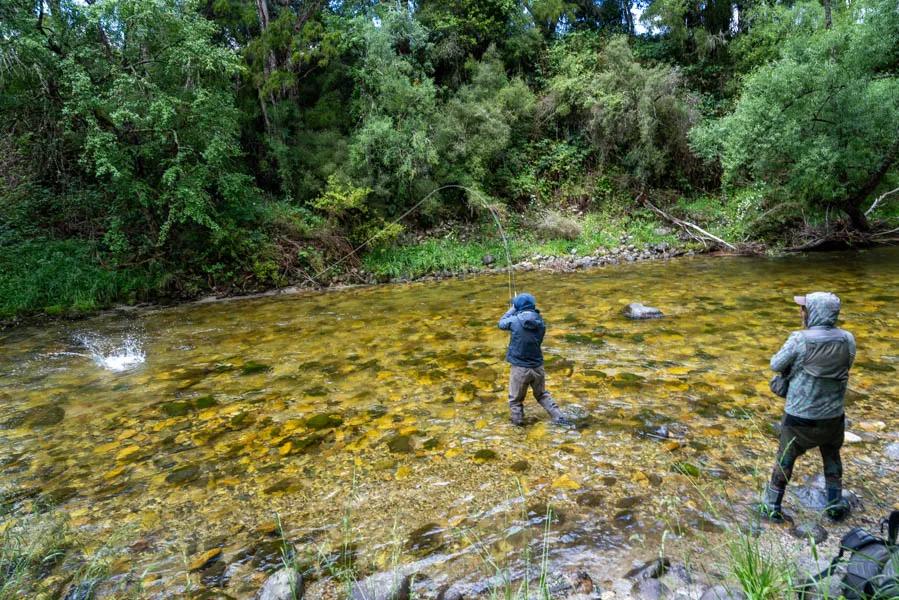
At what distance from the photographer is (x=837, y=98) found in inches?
501

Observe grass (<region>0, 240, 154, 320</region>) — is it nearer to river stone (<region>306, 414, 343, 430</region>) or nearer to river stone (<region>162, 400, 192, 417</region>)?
river stone (<region>162, 400, 192, 417</region>)

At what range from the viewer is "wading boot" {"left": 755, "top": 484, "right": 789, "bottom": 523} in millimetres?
3582

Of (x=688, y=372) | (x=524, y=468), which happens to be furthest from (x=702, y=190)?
(x=524, y=468)

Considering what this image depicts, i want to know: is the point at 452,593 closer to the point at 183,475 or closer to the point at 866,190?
the point at 183,475

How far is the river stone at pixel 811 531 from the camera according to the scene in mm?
3377

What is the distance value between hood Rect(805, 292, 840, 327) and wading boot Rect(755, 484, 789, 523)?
1.31 m

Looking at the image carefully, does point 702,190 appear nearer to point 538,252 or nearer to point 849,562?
point 538,252

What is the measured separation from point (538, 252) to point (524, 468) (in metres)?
14.1

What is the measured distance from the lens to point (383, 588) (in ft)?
10.0

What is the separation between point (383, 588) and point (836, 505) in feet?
11.1

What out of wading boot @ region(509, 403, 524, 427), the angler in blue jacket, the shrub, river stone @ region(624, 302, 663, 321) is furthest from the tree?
Answer: wading boot @ region(509, 403, 524, 427)

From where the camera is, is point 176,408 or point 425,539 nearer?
point 425,539

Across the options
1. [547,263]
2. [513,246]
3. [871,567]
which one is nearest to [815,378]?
[871,567]

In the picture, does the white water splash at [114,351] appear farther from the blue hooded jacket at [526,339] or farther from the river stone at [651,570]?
the river stone at [651,570]
